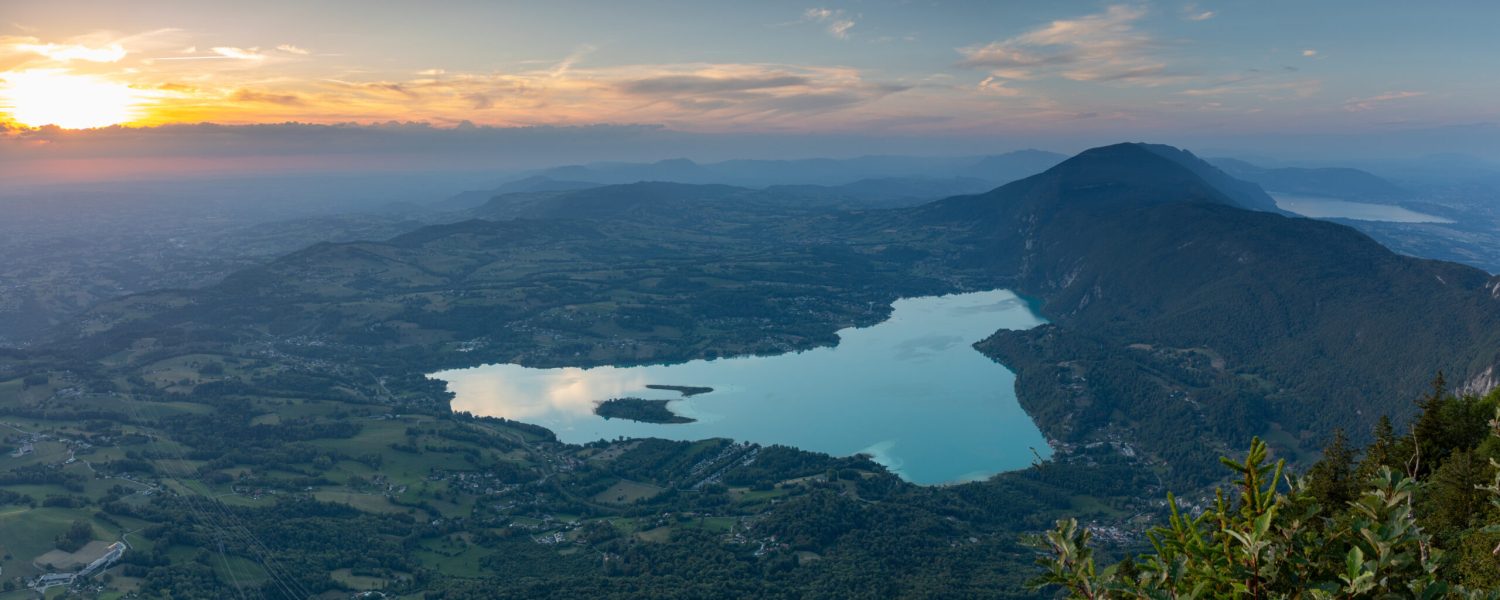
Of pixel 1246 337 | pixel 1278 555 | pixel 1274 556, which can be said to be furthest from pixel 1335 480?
pixel 1246 337

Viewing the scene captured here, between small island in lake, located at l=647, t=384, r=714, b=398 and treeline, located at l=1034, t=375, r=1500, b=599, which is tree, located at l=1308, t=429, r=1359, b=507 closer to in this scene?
treeline, located at l=1034, t=375, r=1500, b=599

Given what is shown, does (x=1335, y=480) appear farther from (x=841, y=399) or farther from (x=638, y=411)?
(x=638, y=411)

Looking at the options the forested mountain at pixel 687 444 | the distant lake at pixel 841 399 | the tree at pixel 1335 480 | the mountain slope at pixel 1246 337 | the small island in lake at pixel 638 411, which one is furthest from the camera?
the small island in lake at pixel 638 411

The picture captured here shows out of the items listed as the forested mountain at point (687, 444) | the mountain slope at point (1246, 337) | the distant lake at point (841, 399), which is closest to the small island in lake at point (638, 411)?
the distant lake at point (841, 399)

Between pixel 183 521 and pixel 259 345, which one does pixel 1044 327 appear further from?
pixel 259 345

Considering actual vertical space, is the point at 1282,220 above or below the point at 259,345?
above

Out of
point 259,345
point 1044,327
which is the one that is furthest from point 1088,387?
point 259,345

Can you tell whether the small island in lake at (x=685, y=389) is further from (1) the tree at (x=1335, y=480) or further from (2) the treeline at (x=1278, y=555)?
(2) the treeline at (x=1278, y=555)
